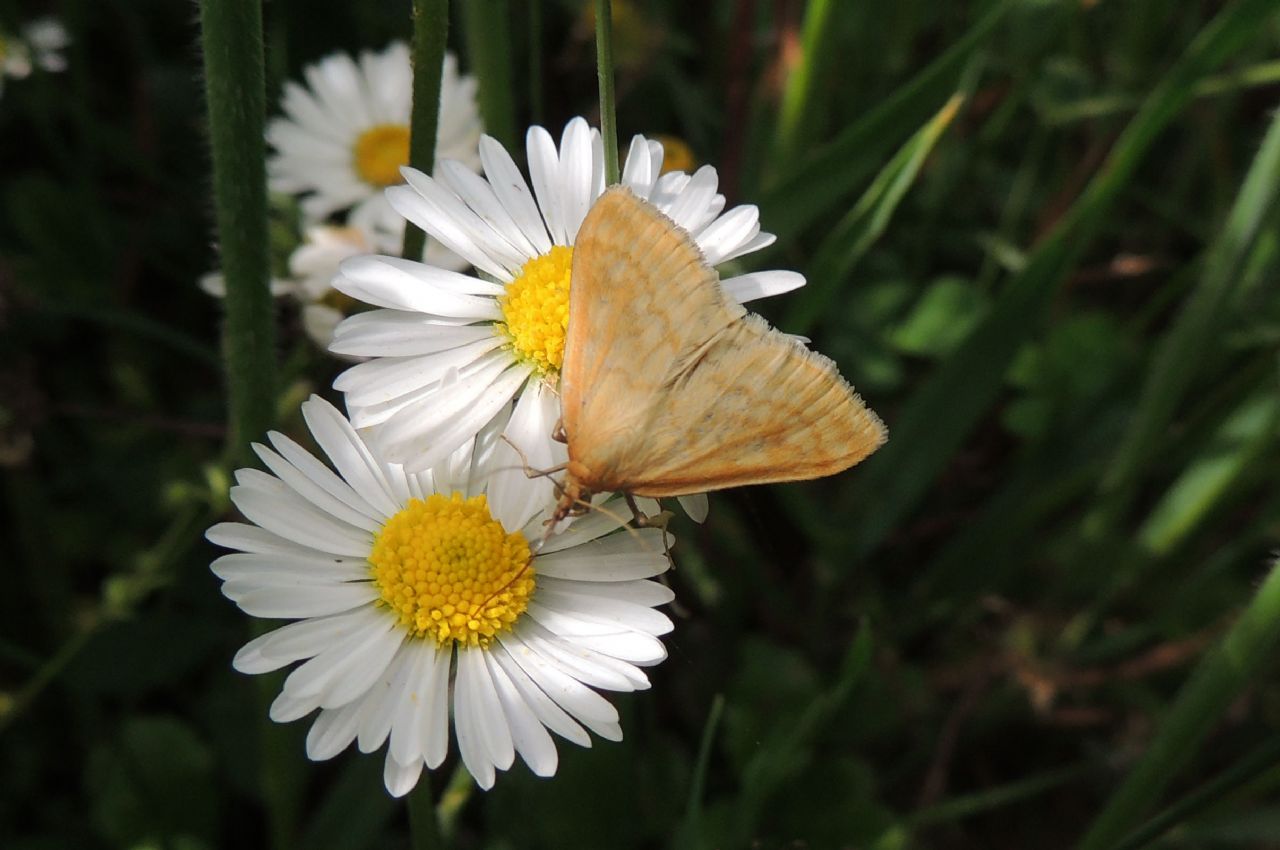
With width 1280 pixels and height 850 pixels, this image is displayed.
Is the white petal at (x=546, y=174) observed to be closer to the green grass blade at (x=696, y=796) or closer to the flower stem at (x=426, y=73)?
the flower stem at (x=426, y=73)

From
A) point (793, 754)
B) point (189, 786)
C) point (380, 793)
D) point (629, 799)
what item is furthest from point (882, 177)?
point (189, 786)

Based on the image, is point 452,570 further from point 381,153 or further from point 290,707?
point 381,153

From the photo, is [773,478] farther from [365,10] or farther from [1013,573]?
[365,10]

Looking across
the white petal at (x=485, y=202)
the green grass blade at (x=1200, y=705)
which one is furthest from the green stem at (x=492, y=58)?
the green grass blade at (x=1200, y=705)

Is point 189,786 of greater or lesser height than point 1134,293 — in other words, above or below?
below

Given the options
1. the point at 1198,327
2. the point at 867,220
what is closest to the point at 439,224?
the point at 867,220

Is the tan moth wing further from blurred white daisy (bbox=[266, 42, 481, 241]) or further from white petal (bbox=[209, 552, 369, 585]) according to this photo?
blurred white daisy (bbox=[266, 42, 481, 241])
